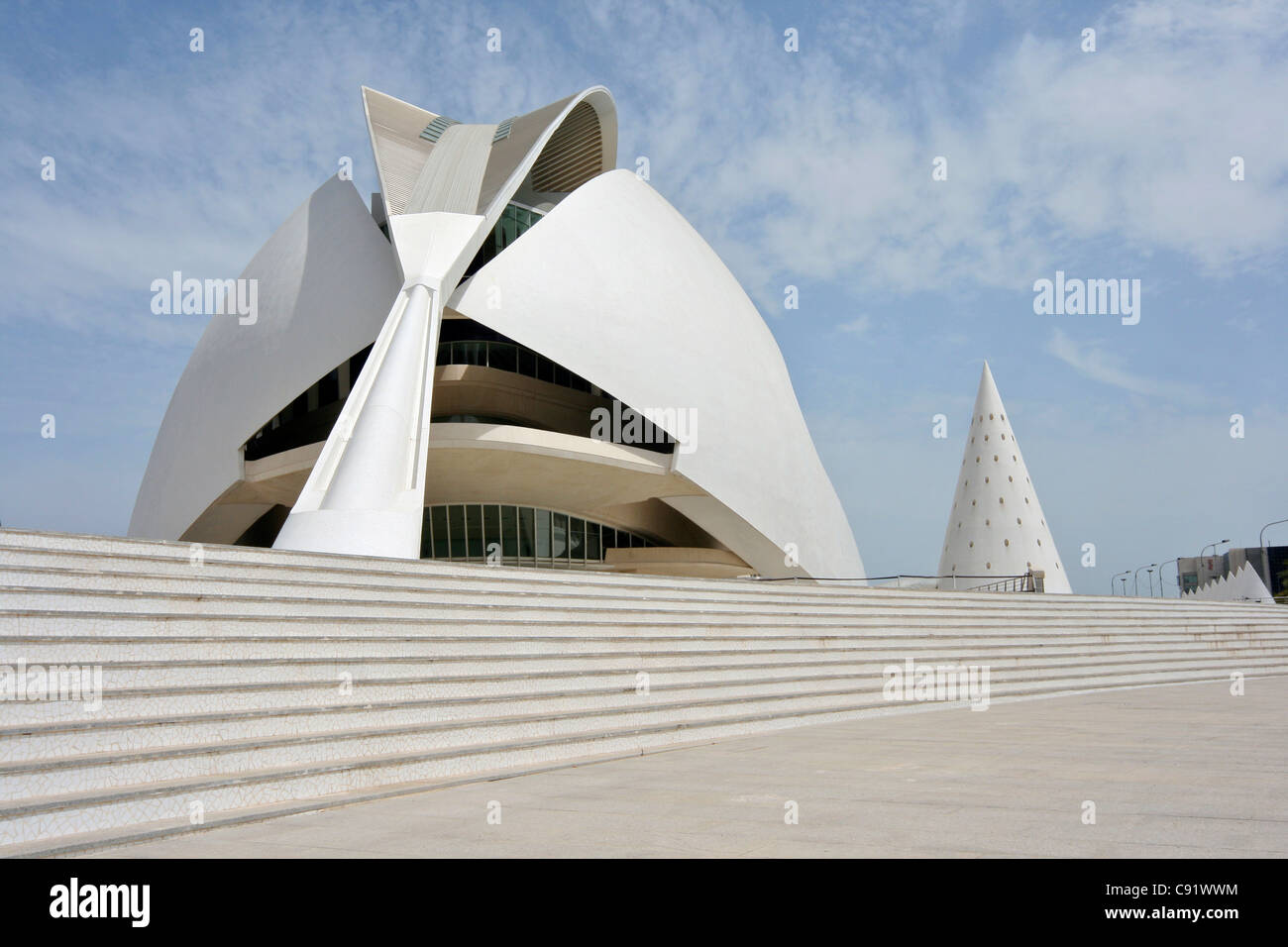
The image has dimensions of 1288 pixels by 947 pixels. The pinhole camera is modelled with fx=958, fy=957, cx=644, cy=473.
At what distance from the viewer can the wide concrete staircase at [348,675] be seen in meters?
4.94

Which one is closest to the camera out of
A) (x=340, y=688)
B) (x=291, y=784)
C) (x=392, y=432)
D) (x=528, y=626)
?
(x=291, y=784)

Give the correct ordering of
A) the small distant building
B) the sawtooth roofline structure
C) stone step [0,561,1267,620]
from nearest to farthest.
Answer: stone step [0,561,1267,620] → the sawtooth roofline structure → the small distant building

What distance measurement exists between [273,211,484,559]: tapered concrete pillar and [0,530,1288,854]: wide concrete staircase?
3.04 metres

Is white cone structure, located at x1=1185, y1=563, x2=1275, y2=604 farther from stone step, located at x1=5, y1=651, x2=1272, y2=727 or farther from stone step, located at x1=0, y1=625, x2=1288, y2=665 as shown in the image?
stone step, located at x1=5, y1=651, x2=1272, y2=727

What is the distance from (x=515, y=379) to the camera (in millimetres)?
21531

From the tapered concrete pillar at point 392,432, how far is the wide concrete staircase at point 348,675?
9.98 feet

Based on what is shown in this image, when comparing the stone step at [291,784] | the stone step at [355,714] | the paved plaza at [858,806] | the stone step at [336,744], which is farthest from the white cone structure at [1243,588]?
the stone step at [291,784]

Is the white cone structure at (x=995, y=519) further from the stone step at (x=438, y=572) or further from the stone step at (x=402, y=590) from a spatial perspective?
the stone step at (x=402, y=590)

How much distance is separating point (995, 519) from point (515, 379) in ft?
45.0

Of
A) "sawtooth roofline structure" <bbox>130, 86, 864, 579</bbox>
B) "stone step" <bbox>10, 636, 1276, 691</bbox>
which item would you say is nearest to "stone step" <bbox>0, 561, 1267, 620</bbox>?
→ "stone step" <bbox>10, 636, 1276, 691</bbox>

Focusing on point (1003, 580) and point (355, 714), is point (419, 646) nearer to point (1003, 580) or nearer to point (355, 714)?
point (355, 714)

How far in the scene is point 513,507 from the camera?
2242cm

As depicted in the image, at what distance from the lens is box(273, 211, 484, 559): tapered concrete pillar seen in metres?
12.2

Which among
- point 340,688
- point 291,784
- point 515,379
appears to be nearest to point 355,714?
point 340,688
